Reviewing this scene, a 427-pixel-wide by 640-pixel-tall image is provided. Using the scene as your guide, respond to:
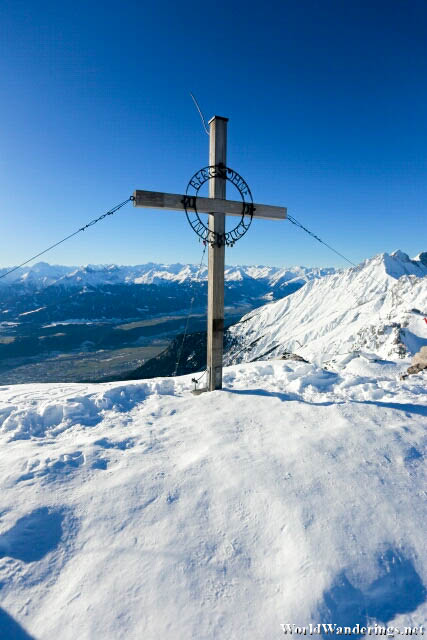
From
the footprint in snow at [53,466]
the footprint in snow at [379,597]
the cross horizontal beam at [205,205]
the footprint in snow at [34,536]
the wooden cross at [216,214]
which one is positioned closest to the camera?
the footprint in snow at [379,597]

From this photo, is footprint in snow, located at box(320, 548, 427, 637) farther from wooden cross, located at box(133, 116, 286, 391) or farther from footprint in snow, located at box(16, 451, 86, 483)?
wooden cross, located at box(133, 116, 286, 391)

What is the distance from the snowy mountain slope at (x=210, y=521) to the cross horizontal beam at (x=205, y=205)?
4811 millimetres

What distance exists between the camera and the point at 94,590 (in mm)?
2963

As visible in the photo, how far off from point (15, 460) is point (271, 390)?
5395 millimetres

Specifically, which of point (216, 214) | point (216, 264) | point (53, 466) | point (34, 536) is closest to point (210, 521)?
point (34, 536)

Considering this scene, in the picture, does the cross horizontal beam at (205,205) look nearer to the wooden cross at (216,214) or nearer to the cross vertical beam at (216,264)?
the wooden cross at (216,214)

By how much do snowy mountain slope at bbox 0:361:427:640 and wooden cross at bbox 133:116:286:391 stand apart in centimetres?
197

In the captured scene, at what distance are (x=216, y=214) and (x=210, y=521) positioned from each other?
656 centimetres

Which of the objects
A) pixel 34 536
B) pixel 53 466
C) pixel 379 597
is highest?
pixel 53 466

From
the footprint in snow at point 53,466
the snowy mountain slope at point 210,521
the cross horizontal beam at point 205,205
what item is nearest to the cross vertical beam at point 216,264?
the cross horizontal beam at point 205,205

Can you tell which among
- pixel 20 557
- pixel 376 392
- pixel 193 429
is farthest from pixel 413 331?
pixel 20 557

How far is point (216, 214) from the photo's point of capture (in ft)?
25.6

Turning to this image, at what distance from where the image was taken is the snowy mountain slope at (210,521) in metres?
2.84

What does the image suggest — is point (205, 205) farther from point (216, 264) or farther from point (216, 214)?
point (216, 264)
